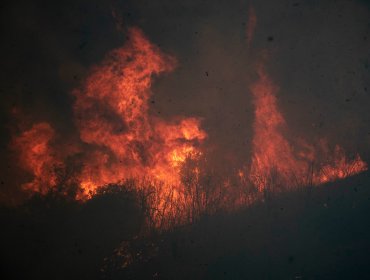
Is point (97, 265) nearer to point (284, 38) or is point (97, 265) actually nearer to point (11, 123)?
point (11, 123)

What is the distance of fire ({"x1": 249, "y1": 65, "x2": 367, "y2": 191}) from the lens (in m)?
3.29

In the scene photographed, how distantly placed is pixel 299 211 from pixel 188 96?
2191 mm

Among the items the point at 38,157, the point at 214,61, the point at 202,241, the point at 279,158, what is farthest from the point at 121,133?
the point at 279,158

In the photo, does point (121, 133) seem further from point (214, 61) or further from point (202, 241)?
point (202, 241)

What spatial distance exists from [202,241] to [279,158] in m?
1.54

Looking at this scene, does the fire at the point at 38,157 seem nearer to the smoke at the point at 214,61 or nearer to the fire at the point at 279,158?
→ the smoke at the point at 214,61

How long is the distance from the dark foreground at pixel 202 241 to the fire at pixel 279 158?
7.6 inches

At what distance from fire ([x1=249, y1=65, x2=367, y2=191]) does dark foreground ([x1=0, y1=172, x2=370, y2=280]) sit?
19 centimetres

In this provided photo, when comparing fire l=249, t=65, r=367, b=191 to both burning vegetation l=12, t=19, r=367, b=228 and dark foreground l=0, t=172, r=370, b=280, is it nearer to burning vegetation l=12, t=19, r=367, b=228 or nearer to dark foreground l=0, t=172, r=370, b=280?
burning vegetation l=12, t=19, r=367, b=228

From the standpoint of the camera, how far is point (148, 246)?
310 centimetres

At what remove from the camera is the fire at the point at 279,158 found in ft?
10.8

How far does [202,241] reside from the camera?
3129mm

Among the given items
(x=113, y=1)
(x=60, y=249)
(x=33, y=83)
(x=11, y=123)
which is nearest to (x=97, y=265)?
(x=60, y=249)

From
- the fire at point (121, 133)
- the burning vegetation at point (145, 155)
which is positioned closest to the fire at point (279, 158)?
the burning vegetation at point (145, 155)
